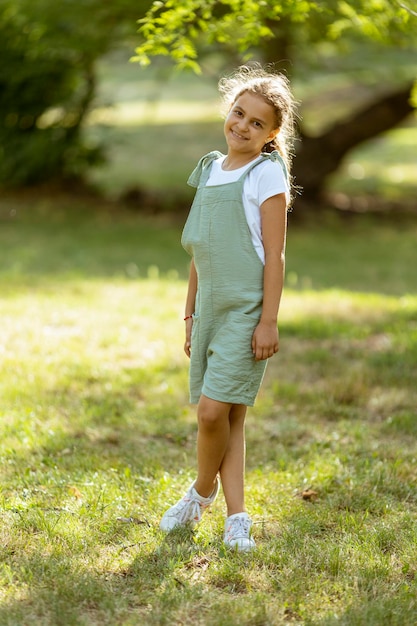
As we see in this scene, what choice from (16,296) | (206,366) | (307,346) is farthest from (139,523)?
(16,296)

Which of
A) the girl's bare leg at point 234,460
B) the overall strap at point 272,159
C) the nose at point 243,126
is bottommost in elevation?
the girl's bare leg at point 234,460

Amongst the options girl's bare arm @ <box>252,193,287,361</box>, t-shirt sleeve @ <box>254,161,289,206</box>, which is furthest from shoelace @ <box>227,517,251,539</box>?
t-shirt sleeve @ <box>254,161,289,206</box>

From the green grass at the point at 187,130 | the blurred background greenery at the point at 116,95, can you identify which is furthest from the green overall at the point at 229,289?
the green grass at the point at 187,130

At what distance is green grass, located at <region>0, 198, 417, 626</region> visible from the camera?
2936 mm

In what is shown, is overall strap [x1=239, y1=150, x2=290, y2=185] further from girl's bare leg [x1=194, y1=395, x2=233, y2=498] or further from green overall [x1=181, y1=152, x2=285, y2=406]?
girl's bare leg [x1=194, y1=395, x2=233, y2=498]

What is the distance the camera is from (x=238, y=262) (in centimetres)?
329

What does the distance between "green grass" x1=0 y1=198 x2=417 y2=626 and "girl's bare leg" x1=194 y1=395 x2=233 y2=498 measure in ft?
0.64

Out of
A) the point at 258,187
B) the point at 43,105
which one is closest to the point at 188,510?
the point at 258,187

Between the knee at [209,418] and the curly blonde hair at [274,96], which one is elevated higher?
the curly blonde hair at [274,96]

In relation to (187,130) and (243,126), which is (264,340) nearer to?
(243,126)

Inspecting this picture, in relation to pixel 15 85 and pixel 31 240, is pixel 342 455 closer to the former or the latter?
pixel 31 240

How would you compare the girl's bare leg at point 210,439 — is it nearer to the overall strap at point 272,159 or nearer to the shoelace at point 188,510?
the shoelace at point 188,510

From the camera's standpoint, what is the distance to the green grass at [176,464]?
2936 mm

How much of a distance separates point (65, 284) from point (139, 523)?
4858 mm
